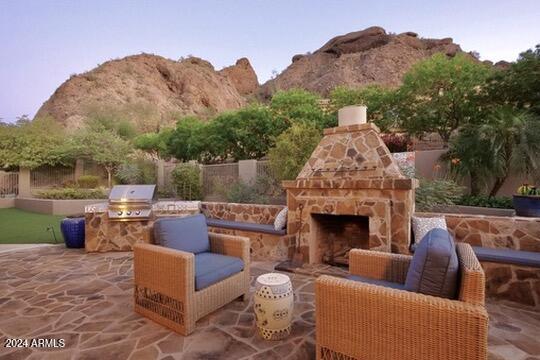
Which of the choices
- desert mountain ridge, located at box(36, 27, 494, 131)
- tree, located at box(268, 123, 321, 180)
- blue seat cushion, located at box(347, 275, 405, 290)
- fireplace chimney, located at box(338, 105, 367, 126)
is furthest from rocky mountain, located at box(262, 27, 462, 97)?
blue seat cushion, located at box(347, 275, 405, 290)

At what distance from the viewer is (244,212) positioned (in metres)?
5.78

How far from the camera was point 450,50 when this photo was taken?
32312mm

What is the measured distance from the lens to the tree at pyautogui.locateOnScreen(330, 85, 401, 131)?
477 inches

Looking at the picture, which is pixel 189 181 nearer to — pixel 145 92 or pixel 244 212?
pixel 244 212

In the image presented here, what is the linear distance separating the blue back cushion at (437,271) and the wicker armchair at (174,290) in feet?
5.98

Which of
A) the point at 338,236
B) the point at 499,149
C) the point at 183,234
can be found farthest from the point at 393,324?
the point at 499,149

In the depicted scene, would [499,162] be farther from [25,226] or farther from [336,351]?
[25,226]

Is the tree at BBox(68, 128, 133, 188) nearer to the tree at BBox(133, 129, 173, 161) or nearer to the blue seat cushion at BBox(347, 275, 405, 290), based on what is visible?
the tree at BBox(133, 129, 173, 161)

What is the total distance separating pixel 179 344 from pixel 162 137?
18557 mm

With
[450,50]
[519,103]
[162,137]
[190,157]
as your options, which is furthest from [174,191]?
[450,50]

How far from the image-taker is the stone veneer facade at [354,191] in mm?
3803

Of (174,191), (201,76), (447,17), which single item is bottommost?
(174,191)

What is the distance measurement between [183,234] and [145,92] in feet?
117

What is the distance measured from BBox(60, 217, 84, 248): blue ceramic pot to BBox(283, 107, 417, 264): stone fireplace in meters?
4.23
